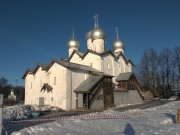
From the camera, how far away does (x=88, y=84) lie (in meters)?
32.0

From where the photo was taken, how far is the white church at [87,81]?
3133 centimetres

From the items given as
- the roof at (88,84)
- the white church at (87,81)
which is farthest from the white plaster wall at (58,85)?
the roof at (88,84)

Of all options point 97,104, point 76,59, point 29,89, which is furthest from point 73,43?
point 97,104

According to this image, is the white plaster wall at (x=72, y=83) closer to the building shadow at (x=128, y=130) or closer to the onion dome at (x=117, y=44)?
the onion dome at (x=117, y=44)

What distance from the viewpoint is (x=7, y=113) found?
74.0 feet

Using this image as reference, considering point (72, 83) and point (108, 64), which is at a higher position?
point (108, 64)

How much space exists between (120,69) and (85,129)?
32.7 meters

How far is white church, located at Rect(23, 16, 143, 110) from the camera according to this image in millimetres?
31328

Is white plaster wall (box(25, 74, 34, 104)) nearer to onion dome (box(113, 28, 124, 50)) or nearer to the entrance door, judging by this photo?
the entrance door

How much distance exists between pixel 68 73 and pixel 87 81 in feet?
11.4

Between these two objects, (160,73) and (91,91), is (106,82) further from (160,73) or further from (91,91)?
(160,73)

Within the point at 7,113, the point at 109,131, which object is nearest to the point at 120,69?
the point at 7,113

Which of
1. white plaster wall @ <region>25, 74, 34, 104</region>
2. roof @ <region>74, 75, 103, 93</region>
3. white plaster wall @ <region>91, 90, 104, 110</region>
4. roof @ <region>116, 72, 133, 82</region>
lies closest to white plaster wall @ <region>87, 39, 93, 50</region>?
roof @ <region>116, 72, 133, 82</region>

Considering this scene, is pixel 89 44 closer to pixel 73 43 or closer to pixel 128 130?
pixel 73 43
